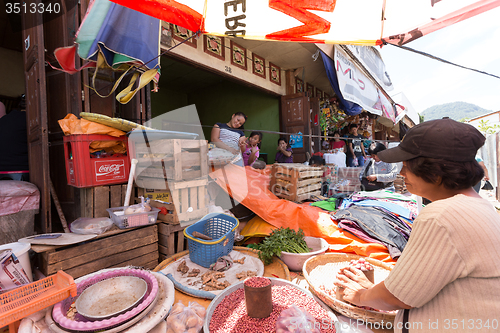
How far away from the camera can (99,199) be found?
2723 millimetres

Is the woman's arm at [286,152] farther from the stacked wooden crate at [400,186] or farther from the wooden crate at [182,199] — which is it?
the wooden crate at [182,199]

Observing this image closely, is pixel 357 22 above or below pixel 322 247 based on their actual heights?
above

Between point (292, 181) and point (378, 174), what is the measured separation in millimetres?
2334

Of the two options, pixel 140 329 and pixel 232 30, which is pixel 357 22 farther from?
pixel 140 329

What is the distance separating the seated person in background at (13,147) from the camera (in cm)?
321

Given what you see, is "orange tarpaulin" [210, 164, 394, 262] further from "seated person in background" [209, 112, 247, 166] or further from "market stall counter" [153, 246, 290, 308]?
"market stall counter" [153, 246, 290, 308]

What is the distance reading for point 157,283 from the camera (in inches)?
68.6

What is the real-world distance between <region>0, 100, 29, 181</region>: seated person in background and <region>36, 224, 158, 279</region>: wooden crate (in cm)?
204

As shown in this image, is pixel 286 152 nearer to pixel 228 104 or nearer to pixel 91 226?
pixel 228 104

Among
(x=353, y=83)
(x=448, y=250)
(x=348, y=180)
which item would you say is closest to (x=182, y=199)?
(x=448, y=250)

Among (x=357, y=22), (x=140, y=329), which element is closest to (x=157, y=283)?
(x=140, y=329)

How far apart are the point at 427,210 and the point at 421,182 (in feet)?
0.77

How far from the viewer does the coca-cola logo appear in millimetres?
2715

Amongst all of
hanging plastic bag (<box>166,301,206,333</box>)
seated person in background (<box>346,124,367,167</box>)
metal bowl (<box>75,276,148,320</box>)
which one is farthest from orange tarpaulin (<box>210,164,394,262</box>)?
seated person in background (<box>346,124,367,167</box>)
